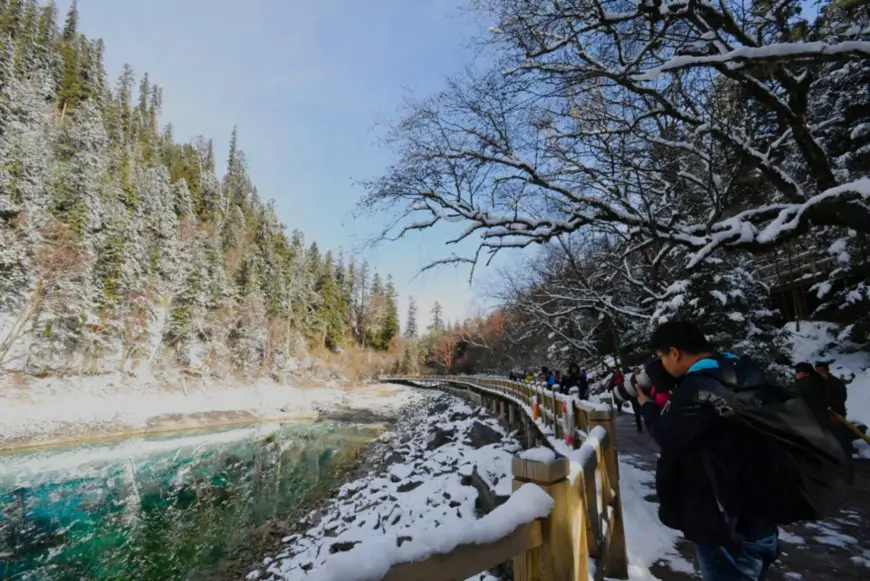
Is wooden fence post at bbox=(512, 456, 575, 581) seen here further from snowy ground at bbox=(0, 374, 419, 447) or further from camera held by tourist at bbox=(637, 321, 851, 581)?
snowy ground at bbox=(0, 374, 419, 447)

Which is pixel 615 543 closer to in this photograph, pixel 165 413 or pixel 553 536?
pixel 553 536

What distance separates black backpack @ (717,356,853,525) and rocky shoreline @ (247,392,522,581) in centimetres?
382

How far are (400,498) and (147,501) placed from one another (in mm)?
8868

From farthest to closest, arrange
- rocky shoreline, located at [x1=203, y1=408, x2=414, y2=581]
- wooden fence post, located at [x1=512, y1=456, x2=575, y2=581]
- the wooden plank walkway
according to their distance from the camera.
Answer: rocky shoreline, located at [x1=203, y1=408, x2=414, y2=581] → the wooden plank walkway → wooden fence post, located at [x1=512, y1=456, x2=575, y2=581]

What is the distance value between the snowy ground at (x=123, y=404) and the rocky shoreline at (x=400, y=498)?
1688 centimetres

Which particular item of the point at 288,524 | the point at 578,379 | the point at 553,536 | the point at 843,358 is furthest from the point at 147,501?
the point at 843,358

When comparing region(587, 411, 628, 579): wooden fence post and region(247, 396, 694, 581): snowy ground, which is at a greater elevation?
region(587, 411, 628, 579): wooden fence post

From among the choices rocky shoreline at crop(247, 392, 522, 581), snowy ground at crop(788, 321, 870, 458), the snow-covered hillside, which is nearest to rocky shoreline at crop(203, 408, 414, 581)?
rocky shoreline at crop(247, 392, 522, 581)

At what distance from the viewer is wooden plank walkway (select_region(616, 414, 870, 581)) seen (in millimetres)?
3404

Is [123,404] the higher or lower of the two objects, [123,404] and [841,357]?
the lower

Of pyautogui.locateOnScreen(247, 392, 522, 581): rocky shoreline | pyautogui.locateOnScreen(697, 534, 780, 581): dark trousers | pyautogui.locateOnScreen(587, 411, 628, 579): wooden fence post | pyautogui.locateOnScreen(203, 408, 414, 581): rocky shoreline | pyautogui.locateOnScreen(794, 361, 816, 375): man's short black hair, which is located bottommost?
pyautogui.locateOnScreen(203, 408, 414, 581): rocky shoreline

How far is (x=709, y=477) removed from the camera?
1782 mm

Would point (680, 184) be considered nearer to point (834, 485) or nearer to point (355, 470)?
point (834, 485)

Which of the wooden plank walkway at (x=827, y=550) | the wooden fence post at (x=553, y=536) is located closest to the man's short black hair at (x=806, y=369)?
the wooden plank walkway at (x=827, y=550)
